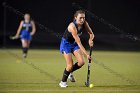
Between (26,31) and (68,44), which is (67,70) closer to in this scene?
(68,44)

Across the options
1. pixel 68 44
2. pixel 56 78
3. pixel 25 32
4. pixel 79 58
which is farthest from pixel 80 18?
pixel 25 32

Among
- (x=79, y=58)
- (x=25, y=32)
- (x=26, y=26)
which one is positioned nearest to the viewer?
(x=79, y=58)

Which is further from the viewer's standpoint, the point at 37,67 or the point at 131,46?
the point at 131,46

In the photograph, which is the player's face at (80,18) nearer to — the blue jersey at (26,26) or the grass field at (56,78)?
the grass field at (56,78)

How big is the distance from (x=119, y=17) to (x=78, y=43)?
1966 centimetres

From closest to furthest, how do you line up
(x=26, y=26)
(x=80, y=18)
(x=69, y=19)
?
1. (x=80, y=18)
2. (x=26, y=26)
3. (x=69, y=19)

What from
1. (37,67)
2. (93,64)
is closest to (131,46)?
(93,64)

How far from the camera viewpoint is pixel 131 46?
3138 centimetres

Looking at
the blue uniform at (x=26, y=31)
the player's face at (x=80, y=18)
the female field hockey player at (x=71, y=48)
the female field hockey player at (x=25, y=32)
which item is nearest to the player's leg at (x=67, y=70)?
the female field hockey player at (x=71, y=48)

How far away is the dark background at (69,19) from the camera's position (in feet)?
101

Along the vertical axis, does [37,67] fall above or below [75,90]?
below

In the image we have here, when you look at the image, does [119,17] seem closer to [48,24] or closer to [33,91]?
[48,24]

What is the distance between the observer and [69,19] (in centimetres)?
3095

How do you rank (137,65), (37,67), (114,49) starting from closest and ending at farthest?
(37,67) < (137,65) < (114,49)
